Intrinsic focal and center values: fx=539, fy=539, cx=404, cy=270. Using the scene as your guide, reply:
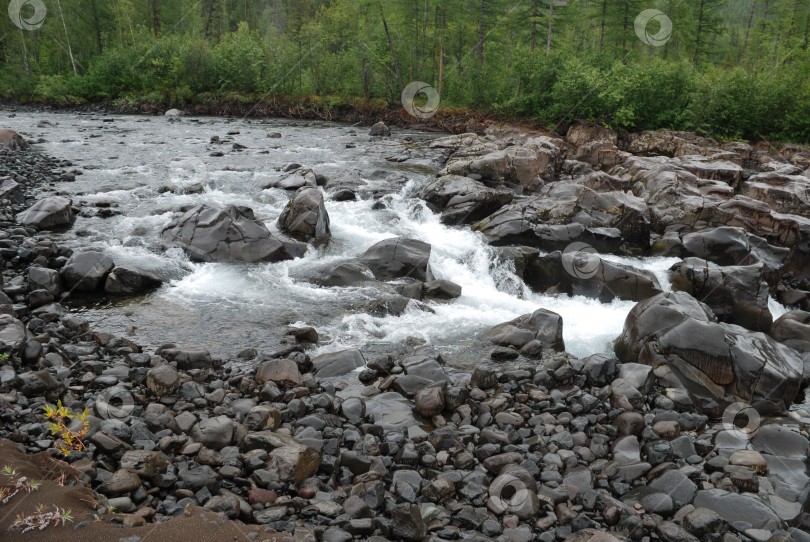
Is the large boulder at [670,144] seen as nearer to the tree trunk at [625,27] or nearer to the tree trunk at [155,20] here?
the tree trunk at [625,27]

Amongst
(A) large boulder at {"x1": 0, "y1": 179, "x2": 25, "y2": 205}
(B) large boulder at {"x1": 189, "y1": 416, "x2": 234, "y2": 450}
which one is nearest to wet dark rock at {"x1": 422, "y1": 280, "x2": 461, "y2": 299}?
(B) large boulder at {"x1": 189, "y1": 416, "x2": 234, "y2": 450}

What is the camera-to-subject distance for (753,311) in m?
11.4

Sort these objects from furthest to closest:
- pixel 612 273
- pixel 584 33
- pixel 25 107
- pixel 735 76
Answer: pixel 584 33, pixel 25 107, pixel 735 76, pixel 612 273

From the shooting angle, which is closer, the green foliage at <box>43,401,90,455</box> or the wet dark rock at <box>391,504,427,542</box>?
the wet dark rock at <box>391,504,427,542</box>

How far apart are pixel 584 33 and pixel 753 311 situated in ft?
180

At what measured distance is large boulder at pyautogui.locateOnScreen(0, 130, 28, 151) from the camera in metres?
22.2

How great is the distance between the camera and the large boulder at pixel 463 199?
1702 cm

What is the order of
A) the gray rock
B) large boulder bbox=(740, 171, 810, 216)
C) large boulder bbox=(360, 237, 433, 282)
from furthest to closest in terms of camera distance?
large boulder bbox=(740, 171, 810, 216) → large boulder bbox=(360, 237, 433, 282) → the gray rock

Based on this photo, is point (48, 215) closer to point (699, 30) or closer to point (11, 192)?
point (11, 192)

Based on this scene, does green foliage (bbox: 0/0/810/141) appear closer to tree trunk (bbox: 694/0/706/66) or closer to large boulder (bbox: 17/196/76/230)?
tree trunk (bbox: 694/0/706/66)

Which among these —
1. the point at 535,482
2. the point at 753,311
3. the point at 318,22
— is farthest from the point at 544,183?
the point at 318,22

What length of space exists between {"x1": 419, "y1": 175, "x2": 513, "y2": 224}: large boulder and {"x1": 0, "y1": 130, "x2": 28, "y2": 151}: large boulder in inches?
682

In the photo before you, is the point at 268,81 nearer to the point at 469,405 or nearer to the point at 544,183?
the point at 544,183

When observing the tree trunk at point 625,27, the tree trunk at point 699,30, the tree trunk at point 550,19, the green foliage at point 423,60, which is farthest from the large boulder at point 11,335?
the tree trunk at point 699,30
